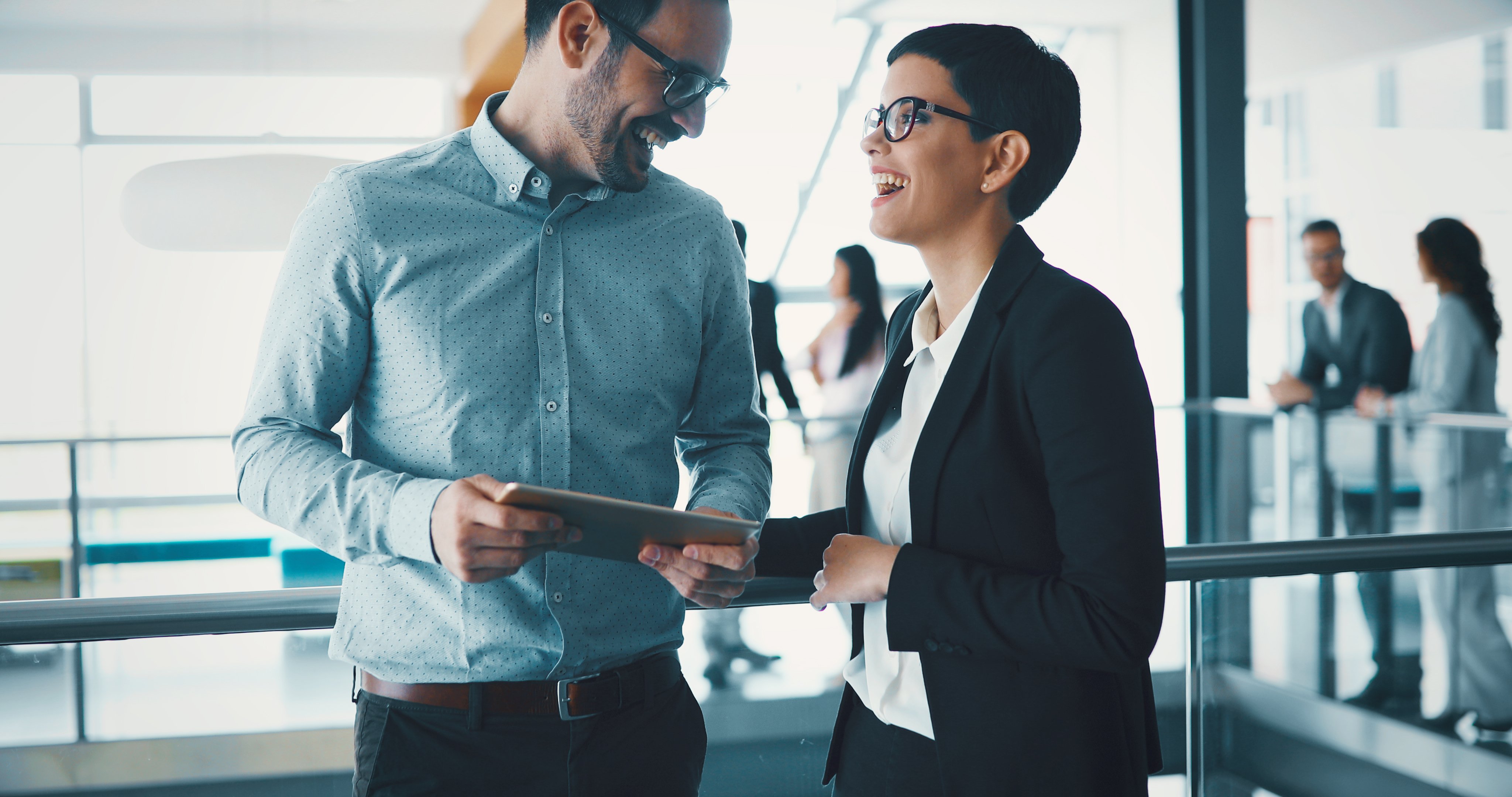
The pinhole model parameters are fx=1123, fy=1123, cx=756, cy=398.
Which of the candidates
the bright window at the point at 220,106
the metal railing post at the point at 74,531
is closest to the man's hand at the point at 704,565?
the metal railing post at the point at 74,531

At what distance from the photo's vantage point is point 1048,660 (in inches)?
44.3

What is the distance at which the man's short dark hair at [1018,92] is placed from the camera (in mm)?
1306

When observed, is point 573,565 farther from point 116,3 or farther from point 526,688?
point 116,3

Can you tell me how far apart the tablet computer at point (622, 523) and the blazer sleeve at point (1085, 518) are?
253mm

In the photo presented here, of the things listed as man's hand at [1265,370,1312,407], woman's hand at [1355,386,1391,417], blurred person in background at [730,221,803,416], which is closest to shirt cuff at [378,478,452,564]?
blurred person in background at [730,221,803,416]

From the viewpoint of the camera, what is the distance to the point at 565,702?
4.16 ft

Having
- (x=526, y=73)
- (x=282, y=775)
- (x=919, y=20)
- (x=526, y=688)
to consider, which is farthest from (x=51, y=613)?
(x=919, y=20)

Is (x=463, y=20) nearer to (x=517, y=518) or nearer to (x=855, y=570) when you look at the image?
(x=855, y=570)

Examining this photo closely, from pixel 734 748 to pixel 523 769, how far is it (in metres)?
0.49

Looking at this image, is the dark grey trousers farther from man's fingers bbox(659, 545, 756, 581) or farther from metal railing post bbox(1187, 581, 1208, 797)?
metal railing post bbox(1187, 581, 1208, 797)

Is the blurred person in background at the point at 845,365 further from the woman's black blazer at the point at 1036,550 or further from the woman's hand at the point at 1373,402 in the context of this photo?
the woman's black blazer at the point at 1036,550

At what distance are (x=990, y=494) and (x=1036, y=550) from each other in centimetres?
8

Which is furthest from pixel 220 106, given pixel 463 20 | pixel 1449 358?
pixel 1449 358

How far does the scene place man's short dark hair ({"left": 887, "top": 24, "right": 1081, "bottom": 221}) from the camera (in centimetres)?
131
